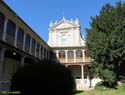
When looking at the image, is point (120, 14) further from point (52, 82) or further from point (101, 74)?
point (52, 82)

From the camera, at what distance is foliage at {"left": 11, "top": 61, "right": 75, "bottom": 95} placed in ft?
30.4

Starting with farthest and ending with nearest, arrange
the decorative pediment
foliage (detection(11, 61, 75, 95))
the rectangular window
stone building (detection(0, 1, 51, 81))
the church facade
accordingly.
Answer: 1. the decorative pediment
2. the church facade
3. the rectangular window
4. stone building (detection(0, 1, 51, 81))
5. foliage (detection(11, 61, 75, 95))

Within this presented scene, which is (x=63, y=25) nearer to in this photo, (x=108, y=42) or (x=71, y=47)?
(x=71, y=47)

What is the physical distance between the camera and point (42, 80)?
9359 millimetres

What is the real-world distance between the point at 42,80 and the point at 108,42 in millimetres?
17594

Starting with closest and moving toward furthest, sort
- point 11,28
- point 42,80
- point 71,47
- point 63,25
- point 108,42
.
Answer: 1. point 42,80
2. point 11,28
3. point 108,42
4. point 71,47
5. point 63,25

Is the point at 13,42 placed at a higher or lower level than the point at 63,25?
lower

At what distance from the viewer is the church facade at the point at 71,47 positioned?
35.7 meters

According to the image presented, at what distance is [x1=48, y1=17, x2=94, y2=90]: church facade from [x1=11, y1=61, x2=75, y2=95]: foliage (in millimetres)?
24421

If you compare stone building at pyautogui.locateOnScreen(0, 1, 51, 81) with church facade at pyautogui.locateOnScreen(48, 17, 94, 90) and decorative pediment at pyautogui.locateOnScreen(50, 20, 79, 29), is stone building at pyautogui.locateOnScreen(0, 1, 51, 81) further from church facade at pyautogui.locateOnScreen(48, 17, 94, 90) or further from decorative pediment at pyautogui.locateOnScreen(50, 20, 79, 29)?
decorative pediment at pyautogui.locateOnScreen(50, 20, 79, 29)

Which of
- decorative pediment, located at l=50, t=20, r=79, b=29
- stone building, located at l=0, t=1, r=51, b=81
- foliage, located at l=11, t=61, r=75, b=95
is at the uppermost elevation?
decorative pediment, located at l=50, t=20, r=79, b=29

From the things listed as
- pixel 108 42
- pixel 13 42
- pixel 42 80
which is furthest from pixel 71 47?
pixel 42 80

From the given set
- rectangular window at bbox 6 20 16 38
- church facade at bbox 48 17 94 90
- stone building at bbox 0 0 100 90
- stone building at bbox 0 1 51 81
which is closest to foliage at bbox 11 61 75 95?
stone building at bbox 0 1 51 81

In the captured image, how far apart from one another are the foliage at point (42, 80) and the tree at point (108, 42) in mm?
16358
